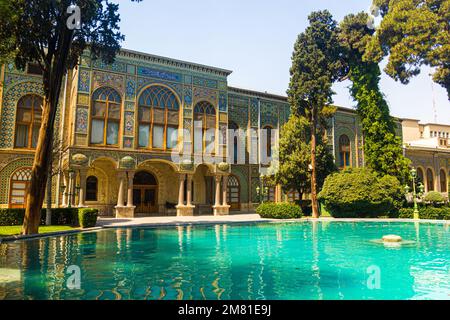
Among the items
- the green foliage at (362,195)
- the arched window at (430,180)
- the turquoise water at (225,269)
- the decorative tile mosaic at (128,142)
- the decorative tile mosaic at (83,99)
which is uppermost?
the decorative tile mosaic at (83,99)

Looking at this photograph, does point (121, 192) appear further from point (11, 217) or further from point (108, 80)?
point (108, 80)

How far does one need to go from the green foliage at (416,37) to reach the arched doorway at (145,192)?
17837mm

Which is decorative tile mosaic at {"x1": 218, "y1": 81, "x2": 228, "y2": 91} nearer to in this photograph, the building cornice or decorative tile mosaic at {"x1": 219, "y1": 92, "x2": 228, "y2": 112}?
decorative tile mosaic at {"x1": 219, "y1": 92, "x2": 228, "y2": 112}

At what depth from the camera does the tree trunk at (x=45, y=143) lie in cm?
1242

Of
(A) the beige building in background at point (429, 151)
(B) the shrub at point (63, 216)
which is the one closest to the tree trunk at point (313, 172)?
(B) the shrub at point (63, 216)

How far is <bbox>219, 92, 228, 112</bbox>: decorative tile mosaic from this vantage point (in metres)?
26.1

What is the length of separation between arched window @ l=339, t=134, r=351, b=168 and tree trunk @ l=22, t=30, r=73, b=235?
28498mm

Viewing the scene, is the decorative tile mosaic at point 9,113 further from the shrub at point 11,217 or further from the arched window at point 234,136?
the arched window at point 234,136

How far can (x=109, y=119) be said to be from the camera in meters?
22.3

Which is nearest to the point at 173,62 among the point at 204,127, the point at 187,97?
the point at 187,97

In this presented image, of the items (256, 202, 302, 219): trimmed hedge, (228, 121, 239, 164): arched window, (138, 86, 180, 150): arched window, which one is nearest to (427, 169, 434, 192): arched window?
(256, 202, 302, 219): trimmed hedge

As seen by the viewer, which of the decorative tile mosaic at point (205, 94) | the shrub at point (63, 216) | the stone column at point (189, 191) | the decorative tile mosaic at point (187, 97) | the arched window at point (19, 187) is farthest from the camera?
the decorative tile mosaic at point (205, 94)

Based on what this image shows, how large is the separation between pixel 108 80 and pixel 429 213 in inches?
898
